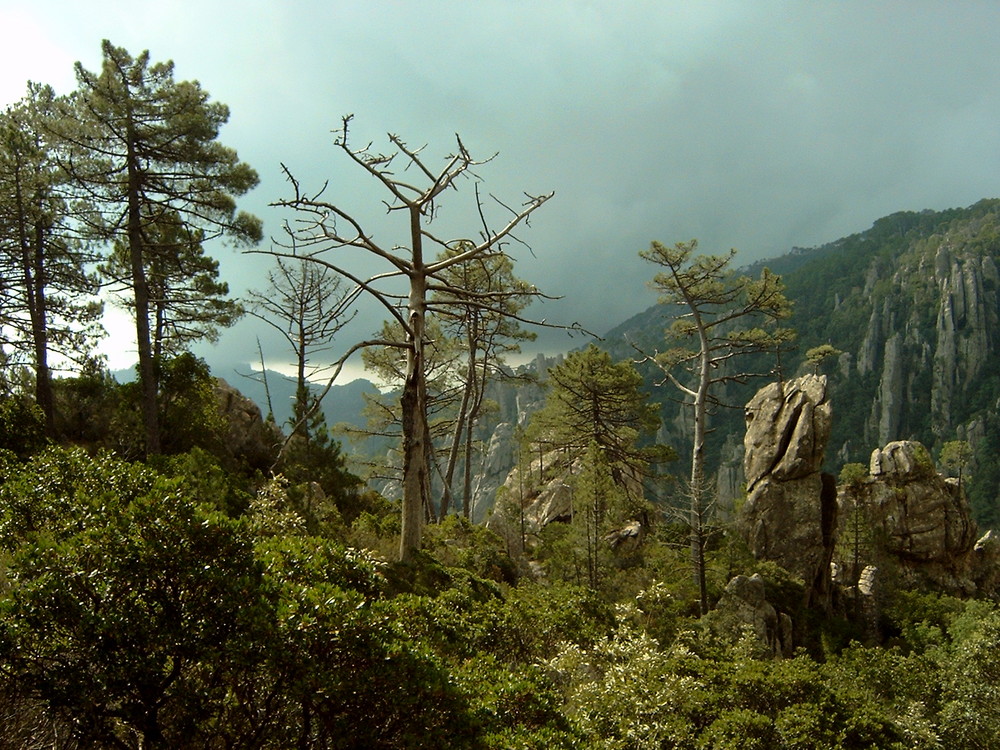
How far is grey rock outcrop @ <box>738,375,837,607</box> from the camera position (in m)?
21.1

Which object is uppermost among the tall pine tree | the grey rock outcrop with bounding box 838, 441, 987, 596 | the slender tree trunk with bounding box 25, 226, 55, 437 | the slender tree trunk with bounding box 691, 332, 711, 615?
the tall pine tree

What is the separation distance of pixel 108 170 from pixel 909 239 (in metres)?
210

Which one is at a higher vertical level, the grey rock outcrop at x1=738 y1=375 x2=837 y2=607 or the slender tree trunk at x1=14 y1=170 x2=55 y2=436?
the slender tree trunk at x1=14 y1=170 x2=55 y2=436

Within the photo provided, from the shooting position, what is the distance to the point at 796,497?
21.6 meters

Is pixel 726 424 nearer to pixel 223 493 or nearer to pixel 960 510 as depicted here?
pixel 960 510

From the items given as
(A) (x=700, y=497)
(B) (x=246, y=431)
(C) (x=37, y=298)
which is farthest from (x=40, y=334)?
(A) (x=700, y=497)

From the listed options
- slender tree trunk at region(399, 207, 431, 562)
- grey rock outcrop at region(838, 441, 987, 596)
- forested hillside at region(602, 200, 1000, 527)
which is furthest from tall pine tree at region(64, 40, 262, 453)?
forested hillside at region(602, 200, 1000, 527)

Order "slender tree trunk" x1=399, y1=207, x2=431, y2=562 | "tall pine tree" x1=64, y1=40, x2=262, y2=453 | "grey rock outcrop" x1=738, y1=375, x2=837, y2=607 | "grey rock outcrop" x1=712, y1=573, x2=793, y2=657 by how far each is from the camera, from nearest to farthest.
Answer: "slender tree trunk" x1=399, y1=207, x2=431, y2=562
"tall pine tree" x1=64, y1=40, x2=262, y2=453
"grey rock outcrop" x1=712, y1=573, x2=793, y2=657
"grey rock outcrop" x1=738, y1=375, x2=837, y2=607

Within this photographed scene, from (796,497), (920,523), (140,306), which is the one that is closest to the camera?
(140,306)

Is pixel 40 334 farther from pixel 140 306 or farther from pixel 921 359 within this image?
pixel 921 359

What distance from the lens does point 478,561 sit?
11797mm

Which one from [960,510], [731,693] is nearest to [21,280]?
[731,693]

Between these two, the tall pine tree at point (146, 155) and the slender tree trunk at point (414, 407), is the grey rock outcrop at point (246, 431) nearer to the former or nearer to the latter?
the tall pine tree at point (146, 155)

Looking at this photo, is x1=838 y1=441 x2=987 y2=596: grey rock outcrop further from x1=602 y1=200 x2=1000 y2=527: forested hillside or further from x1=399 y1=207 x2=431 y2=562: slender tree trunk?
x1=602 y1=200 x2=1000 y2=527: forested hillside
